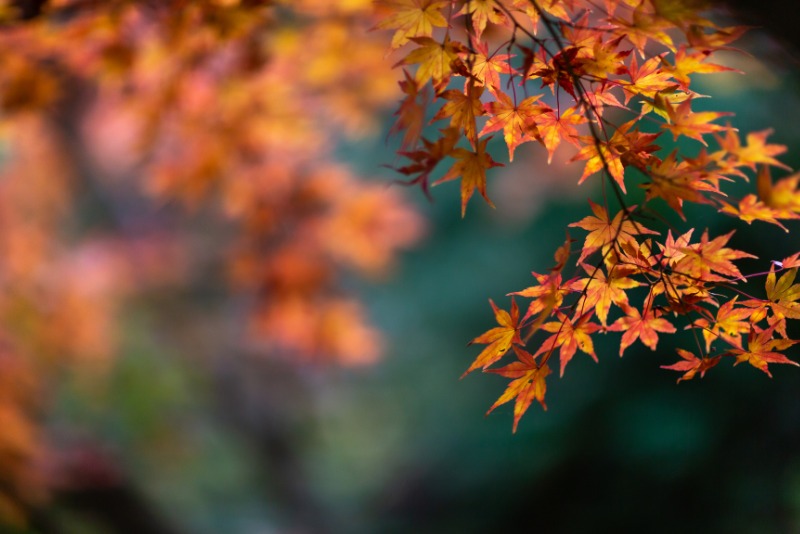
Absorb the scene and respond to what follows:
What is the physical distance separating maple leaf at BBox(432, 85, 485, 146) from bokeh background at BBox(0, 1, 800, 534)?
5.28ft

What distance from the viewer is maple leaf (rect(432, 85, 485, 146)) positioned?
0.70 metres

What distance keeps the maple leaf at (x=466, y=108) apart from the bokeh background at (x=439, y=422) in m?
1.61

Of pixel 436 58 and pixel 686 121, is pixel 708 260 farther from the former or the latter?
pixel 436 58

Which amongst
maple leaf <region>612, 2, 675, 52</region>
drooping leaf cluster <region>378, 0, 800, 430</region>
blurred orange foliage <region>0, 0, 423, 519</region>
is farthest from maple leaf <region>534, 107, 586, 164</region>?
blurred orange foliage <region>0, 0, 423, 519</region>

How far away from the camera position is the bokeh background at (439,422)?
2697mm

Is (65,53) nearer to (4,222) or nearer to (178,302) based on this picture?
(4,222)

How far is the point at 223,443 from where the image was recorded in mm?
4473

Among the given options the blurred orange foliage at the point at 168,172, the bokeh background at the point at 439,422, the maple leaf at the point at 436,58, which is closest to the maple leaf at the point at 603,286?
the maple leaf at the point at 436,58

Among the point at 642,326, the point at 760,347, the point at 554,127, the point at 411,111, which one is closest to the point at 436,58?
the point at 411,111

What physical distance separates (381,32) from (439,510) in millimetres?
2700

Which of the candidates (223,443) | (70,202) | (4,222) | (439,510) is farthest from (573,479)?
(70,202)

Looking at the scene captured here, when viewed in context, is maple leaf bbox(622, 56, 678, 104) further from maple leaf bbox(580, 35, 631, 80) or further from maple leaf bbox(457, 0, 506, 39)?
maple leaf bbox(457, 0, 506, 39)

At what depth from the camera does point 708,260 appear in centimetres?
71

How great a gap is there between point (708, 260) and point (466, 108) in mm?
303
